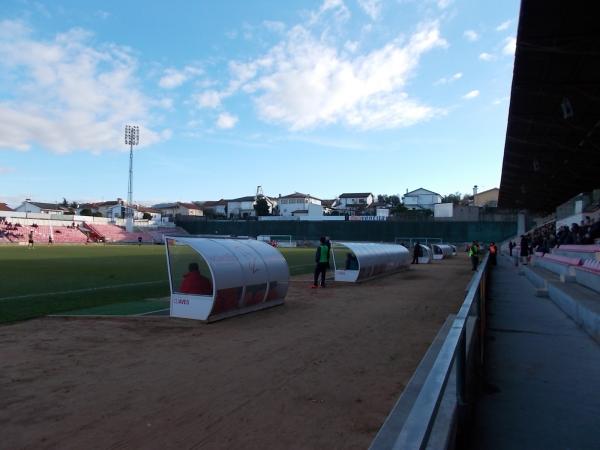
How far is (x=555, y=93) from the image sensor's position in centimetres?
1518

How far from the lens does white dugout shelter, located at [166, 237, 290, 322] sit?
10.6 m

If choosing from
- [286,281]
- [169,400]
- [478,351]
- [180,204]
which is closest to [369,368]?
[478,351]

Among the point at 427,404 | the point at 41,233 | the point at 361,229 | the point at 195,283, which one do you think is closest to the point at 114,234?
the point at 41,233

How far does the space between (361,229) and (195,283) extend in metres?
78.8

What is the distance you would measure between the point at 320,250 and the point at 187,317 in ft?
27.1

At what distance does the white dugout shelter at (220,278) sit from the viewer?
10570 mm

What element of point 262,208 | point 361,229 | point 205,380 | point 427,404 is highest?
point 262,208

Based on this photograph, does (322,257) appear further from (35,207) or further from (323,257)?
(35,207)

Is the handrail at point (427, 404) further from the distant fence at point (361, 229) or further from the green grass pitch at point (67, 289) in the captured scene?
the distant fence at point (361, 229)

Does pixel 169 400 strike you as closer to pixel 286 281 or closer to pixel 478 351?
pixel 478 351

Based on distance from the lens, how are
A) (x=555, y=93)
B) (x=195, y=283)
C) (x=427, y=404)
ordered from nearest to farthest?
(x=427, y=404) < (x=195, y=283) < (x=555, y=93)

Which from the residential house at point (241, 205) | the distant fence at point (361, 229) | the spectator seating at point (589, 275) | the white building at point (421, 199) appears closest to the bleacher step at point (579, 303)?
the spectator seating at point (589, 275)

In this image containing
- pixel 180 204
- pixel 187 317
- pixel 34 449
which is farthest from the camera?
pixel 180 204

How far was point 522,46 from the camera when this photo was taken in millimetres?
12016
